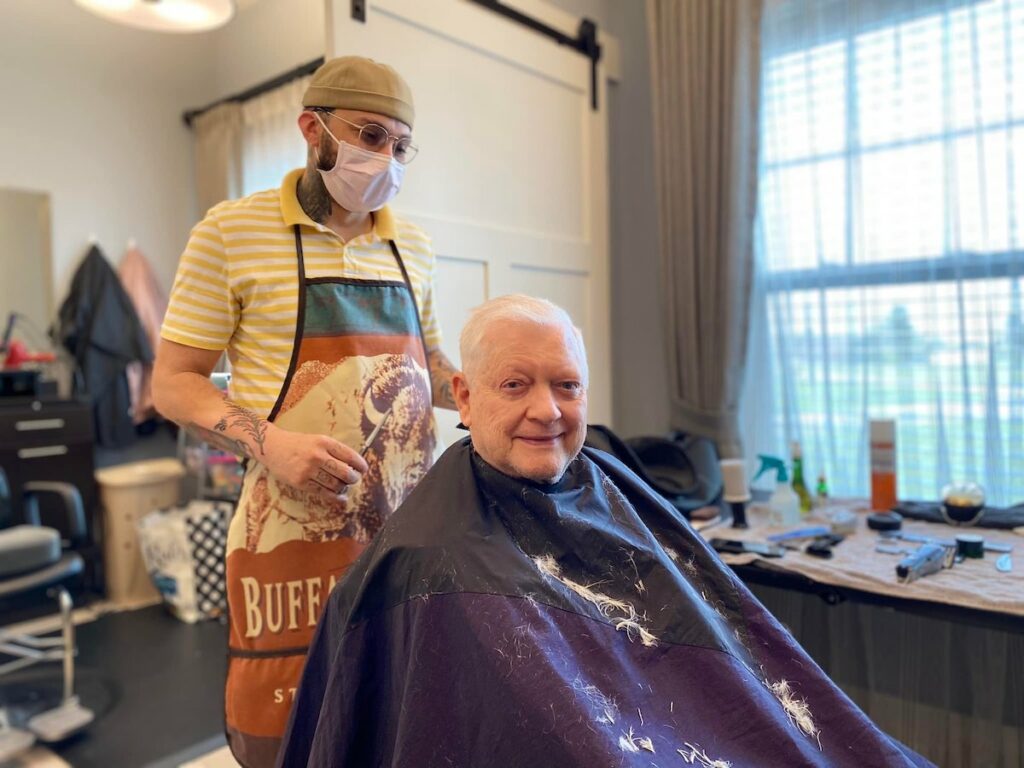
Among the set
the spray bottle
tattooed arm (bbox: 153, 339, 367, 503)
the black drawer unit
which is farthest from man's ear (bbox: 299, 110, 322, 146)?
the black drawer unit

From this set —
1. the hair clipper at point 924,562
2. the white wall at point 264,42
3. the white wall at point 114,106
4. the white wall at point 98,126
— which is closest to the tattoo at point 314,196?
the hair clipper at point 924,562

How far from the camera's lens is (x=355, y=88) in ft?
3.77

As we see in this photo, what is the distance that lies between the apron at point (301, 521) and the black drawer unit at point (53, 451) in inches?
91.1

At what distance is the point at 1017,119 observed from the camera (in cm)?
197

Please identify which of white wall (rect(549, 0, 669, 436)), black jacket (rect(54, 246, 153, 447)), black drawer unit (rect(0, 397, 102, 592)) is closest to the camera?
white wall (rect(549, 0, 669, 436))

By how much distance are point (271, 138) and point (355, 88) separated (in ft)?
8.60

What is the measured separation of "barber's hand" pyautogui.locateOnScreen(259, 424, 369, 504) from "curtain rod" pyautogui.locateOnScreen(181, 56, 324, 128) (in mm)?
2288

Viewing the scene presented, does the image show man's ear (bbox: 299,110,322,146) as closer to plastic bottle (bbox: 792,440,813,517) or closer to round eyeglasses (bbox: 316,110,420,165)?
round eyeglasses (bbox: 316,110,420,165)

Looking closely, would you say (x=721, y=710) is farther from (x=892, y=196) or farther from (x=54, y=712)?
(x=54, y=712)

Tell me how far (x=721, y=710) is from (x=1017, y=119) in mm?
1911

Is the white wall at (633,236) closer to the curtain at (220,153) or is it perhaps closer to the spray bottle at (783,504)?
the spray bottle at (783,504)

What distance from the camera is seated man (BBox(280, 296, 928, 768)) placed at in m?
0.84

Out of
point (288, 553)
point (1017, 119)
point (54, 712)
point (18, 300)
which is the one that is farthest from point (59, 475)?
point (1017, 119)

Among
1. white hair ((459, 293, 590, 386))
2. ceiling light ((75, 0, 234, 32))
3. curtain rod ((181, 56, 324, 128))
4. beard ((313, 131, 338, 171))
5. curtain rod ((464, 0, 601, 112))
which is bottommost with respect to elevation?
white hair ((459, 293, 590, 386))
